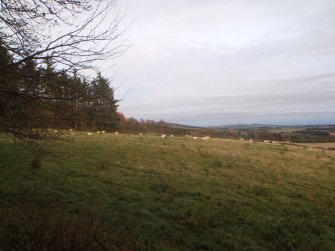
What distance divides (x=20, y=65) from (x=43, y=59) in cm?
43

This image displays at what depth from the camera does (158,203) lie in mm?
10258

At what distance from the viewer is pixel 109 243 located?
537 cm

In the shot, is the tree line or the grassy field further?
the tree line

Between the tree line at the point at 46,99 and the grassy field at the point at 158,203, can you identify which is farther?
the tree line at the point at 46,99

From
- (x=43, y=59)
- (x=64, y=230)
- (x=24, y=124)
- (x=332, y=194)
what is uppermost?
(x=43, y=59)

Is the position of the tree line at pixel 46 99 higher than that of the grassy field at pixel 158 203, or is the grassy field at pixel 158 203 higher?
the tree line at pixel 46 99

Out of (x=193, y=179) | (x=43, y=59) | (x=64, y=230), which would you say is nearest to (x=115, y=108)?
(x=43, y=59)

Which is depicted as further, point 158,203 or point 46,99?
point 158,203

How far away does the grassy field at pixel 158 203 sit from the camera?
5.97m

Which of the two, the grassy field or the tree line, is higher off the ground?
the tree line

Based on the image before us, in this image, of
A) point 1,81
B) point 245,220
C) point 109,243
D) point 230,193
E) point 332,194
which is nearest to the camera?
point 109,243

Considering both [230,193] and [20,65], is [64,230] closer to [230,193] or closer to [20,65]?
[20,65]

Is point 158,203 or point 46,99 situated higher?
point 46,99

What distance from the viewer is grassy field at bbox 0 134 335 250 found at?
5969 mm
